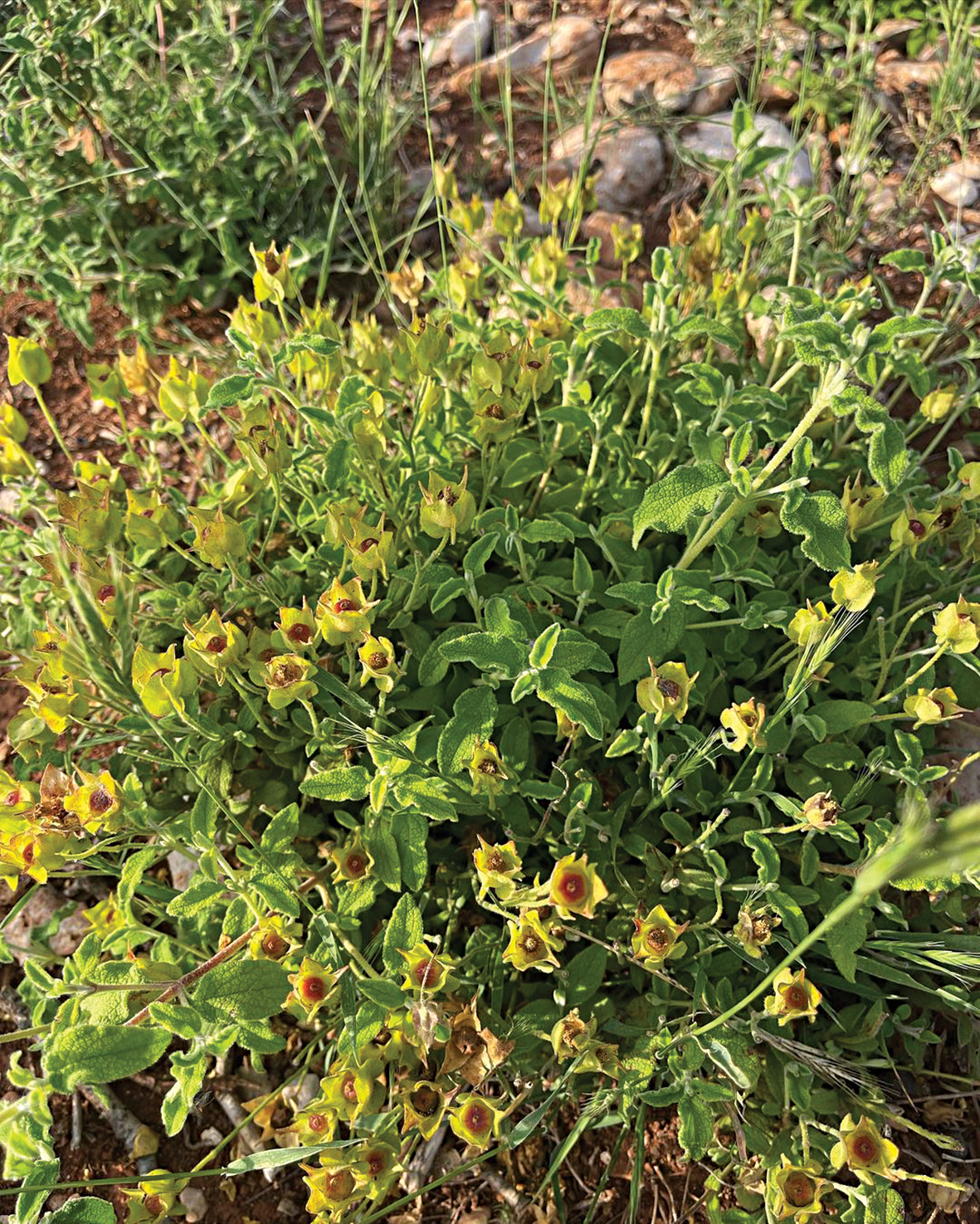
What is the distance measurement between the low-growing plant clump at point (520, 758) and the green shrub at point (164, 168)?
1.01 m

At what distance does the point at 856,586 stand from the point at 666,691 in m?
0.36

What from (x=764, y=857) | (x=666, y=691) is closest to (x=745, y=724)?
(x=666, y=691)

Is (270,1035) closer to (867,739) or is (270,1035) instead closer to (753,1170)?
(753,1170)

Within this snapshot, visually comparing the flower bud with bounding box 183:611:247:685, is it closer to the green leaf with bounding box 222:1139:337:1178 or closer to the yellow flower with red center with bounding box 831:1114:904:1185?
the green leaf with bounding box 222:1139:337:1178

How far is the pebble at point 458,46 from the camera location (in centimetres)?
401

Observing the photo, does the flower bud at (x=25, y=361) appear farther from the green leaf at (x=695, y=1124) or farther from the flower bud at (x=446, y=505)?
the green leaf at (x=695, y=1124)

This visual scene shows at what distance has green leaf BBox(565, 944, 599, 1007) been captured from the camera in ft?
5.65

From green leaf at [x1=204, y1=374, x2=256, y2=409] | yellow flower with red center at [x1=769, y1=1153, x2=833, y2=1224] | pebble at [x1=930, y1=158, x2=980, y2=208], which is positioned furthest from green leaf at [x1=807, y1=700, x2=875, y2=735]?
pebble at [x1=930, y1=158, x2=980, y2=208]

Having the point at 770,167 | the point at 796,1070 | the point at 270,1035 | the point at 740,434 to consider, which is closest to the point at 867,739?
the point at 796,1070

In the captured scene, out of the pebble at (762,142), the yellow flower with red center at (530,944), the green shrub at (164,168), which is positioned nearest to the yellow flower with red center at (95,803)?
the yellow flower with red center at (530,944)

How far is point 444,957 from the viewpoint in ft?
5.38

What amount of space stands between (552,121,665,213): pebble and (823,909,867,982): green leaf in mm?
2752

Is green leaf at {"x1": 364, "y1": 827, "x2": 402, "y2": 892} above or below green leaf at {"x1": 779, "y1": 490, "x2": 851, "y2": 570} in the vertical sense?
below

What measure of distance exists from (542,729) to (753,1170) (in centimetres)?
85
